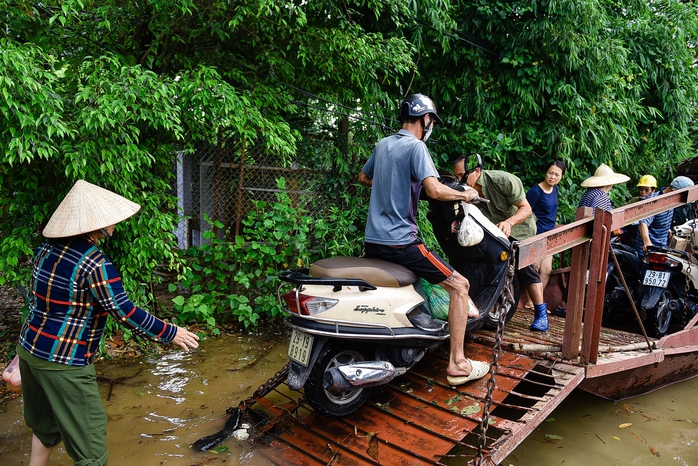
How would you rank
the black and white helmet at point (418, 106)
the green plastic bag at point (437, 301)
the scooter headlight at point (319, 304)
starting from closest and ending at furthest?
the scooter headlight at point (319, 304)
the black and white helmet at point (418, 106)
the green plastic bag at point (437, 301)

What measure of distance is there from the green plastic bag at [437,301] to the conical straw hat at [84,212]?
2.07 m

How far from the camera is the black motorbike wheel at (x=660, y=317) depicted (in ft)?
17.7

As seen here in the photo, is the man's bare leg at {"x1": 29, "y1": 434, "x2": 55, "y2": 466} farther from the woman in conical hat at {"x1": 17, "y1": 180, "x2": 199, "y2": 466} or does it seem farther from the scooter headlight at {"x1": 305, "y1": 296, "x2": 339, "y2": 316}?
the scooter headlight at {"x1": 305, "y1": 296, "x2": 339, "y2": 316}

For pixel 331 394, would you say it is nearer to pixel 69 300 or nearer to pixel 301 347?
pixel 301 347

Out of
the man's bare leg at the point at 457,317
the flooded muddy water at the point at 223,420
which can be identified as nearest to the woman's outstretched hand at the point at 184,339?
the flooded muddy water at the point at 223,420

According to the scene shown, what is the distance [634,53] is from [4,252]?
8679mm

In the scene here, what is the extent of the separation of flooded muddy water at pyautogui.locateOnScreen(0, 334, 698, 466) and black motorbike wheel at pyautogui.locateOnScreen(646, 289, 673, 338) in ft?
2.04

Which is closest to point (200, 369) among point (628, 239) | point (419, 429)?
point (419, 429)

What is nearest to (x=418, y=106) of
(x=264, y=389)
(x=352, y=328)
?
(x=352, y=328)

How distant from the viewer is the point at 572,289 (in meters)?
3.47

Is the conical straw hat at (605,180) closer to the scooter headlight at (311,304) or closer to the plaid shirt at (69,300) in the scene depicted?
the scooter headlight at (311,304)

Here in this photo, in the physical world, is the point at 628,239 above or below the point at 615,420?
above

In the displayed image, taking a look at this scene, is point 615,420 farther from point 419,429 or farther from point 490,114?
point 490,114

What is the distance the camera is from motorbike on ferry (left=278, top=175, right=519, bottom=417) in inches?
120
